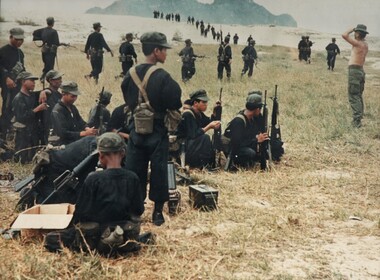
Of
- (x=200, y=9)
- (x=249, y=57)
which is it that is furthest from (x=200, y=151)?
(x=200, y=9)

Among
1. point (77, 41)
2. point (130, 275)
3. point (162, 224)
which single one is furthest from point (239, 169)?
point (77, 41)

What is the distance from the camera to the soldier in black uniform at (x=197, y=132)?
6.53 meters

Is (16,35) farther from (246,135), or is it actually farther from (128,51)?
(128,51)

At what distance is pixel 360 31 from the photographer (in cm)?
966

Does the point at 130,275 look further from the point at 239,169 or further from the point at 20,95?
the point at 20,95

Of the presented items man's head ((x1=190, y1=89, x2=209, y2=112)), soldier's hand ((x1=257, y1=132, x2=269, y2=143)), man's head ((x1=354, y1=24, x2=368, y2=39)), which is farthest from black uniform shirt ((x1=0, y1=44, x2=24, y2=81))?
man's head ((x1=354, y1=24, x2=368, y2=39))

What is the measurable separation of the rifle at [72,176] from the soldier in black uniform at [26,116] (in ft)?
8.27

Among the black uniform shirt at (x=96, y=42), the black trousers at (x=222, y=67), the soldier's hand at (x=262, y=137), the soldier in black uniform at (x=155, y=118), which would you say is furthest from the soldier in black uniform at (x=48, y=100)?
the black trousers at (x=222, y=67)

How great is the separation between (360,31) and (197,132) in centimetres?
502

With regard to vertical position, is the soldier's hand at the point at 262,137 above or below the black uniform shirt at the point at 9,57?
below

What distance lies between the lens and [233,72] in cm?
2044

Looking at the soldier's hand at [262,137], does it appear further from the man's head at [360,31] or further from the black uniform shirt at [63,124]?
the man's head at [360,31]

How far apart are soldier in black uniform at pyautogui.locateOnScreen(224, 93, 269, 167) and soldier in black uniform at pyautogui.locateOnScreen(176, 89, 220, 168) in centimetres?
30

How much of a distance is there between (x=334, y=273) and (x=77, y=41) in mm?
28923
